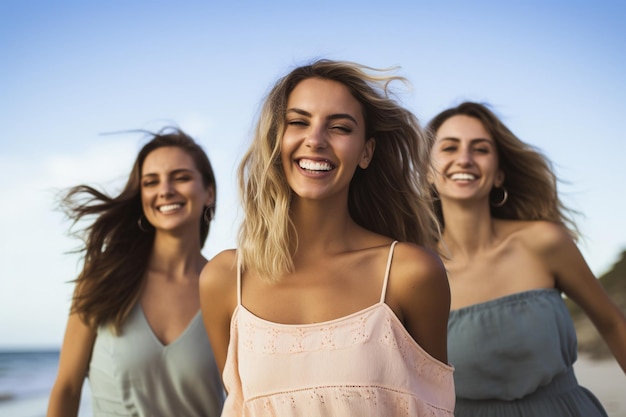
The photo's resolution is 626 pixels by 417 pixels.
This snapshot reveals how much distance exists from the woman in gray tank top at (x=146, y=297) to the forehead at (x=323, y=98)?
174cm

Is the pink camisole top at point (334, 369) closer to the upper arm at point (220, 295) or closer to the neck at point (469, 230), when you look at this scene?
the upper arm at point (220, 295)

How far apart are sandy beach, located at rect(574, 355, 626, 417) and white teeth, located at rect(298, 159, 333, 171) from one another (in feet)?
44.6

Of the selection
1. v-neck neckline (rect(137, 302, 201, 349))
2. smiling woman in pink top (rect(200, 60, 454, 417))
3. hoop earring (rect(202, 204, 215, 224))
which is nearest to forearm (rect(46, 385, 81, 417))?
v-neck neckline (rect(137, 302, 201, 349))

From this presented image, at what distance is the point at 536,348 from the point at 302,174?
5.54 ft

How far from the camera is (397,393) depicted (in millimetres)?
2615

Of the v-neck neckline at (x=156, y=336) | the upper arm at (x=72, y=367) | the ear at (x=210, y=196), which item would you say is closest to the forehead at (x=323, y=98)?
the v-neck neckline at (x=156, y=336)

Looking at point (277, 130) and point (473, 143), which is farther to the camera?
point (473, 143)

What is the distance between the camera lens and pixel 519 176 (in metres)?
4.40

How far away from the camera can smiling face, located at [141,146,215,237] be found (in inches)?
174

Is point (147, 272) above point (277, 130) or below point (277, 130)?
below

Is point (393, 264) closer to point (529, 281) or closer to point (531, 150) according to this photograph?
point (529, 281)

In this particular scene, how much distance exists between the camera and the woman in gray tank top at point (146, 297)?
4.13 m

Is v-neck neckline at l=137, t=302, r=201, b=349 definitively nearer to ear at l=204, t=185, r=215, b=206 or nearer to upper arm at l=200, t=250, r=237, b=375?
ear at l=204, t=185, r=215, b=206

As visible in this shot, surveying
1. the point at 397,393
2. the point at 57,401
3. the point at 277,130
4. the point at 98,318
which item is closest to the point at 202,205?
the point at 98,318
